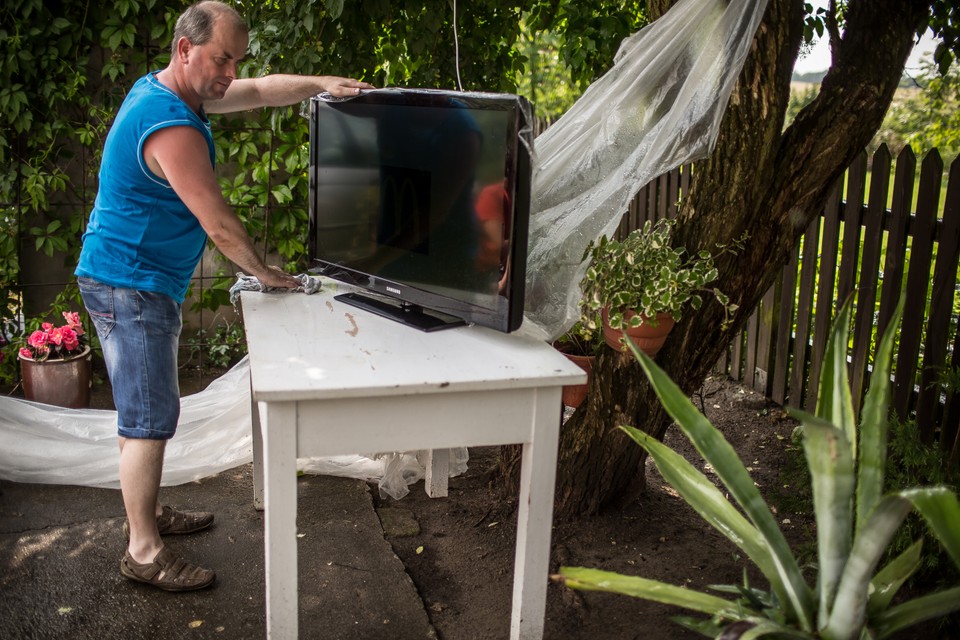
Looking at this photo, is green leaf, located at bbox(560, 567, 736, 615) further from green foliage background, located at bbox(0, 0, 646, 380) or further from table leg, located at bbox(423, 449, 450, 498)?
green foliage background, located at bbox(0, 0, 646, 380)

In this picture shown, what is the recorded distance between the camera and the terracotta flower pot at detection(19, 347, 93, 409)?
4.21 m

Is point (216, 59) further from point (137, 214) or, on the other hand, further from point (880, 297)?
point (880, 297)

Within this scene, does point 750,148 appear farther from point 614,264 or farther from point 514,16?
point 514,16

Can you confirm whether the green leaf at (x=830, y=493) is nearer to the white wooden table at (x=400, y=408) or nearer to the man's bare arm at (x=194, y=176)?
the white wooden table at (x=400, y=408)

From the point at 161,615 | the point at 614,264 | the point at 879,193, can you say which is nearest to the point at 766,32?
the point at 614,264

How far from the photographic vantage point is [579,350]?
10.00 feet

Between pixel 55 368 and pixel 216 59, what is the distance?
87.9 inches

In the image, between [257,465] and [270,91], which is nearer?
[270,91]

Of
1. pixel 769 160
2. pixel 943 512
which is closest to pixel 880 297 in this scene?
pixel 769 160

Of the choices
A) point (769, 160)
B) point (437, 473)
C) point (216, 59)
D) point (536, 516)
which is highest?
point (216, 59)

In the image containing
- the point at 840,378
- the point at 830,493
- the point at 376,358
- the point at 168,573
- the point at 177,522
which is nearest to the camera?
the point at 830,493

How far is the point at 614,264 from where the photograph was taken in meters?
2.53

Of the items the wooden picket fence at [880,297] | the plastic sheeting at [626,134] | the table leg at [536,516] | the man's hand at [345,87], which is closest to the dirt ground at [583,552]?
the table leg at [536,516]

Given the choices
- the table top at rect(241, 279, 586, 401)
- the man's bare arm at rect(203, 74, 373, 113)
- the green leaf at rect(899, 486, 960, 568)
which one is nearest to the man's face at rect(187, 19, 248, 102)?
the man's bare arm at rect(203, 74, 373, 113)
